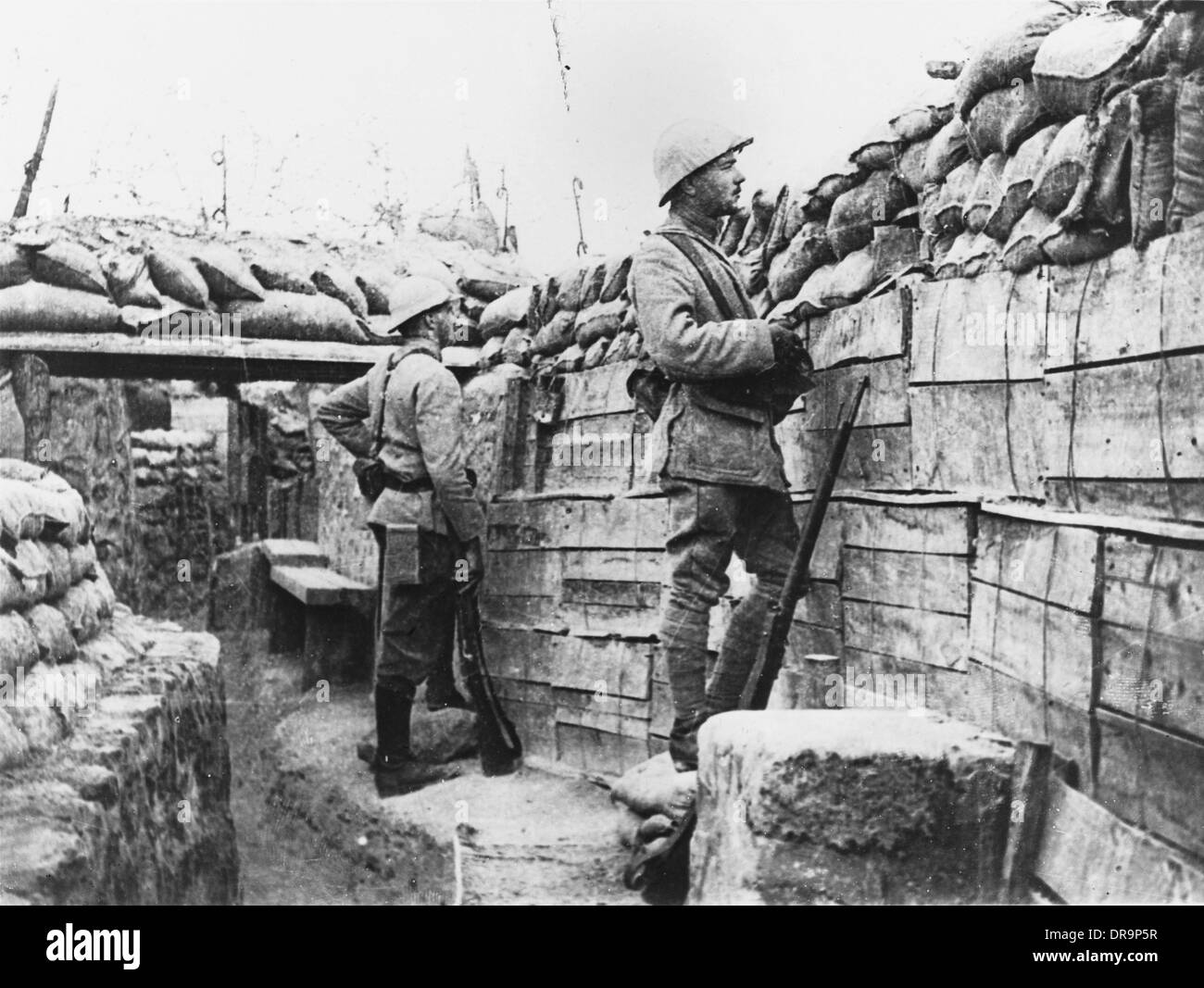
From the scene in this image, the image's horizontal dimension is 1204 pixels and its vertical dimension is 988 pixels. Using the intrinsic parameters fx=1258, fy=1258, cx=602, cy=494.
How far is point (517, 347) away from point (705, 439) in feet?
9.42

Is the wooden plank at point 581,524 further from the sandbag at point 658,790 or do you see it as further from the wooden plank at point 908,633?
the wooden plank at point 908,633

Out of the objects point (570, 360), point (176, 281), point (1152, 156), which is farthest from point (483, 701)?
point (1152, 156)

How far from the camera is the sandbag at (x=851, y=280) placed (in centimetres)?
402

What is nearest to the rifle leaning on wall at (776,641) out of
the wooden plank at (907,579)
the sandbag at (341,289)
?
the wooden plank at (907,579)

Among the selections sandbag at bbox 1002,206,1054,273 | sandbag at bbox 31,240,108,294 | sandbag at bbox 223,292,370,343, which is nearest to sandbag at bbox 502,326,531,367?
sandbag at bbox 223,292,370,343

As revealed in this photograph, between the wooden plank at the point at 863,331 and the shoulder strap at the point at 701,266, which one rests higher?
the shoulder strap at the point at 701,266

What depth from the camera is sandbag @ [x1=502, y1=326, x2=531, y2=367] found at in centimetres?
637

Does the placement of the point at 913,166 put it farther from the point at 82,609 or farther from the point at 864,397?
the point at 82,609

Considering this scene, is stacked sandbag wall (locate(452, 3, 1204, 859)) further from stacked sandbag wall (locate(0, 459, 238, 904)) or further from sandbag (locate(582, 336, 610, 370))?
stacked sandbag wall (locate(0, 459, 238, 904))

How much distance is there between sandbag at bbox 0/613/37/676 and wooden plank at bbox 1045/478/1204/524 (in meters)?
2.61

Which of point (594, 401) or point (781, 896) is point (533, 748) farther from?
point (781, 896)

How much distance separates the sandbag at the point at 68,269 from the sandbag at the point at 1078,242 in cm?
534

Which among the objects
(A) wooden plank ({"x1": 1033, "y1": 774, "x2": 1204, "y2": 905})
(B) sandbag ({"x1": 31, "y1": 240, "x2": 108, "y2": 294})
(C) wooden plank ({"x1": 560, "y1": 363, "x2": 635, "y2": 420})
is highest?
(B) sandbag ({"x1": 31, "y1": 240, "x2": 108, "y2": 294})

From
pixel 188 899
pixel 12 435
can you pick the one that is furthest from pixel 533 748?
pixel 12 435
